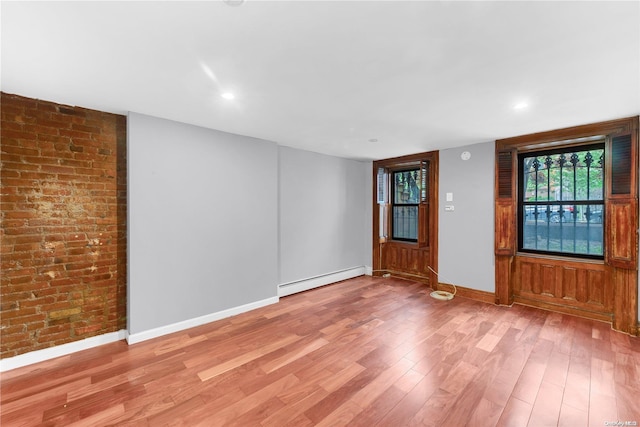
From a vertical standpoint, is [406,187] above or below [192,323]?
above

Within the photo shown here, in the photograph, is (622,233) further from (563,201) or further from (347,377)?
(347,377)

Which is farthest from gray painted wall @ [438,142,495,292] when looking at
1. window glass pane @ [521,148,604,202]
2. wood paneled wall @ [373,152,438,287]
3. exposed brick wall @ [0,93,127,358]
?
exposed brick wall @ [0,93,127,358]

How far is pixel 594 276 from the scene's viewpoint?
11.3 feet

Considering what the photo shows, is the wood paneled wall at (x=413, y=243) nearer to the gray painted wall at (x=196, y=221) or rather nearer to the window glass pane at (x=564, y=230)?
the window glass pane at (x=564, y=230)

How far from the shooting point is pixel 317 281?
4.92 metres

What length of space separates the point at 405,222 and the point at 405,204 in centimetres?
37

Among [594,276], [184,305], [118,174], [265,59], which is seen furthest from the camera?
[594,276]

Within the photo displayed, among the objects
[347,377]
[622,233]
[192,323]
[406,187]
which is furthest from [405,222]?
[192,323]

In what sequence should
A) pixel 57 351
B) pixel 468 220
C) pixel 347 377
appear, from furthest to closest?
pixel 468 220
pixel 57 351
pixel 347 377

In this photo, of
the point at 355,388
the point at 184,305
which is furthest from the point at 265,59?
the point at 184,305

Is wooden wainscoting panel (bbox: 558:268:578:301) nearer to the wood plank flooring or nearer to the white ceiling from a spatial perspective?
the wood plank flooring

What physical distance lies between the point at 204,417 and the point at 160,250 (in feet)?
5.94

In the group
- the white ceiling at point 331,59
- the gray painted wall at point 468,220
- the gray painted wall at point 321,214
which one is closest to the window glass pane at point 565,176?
Answer: the gray painted wall at point 468,220

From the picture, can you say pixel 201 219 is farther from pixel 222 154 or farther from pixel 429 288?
pixel 429 288
